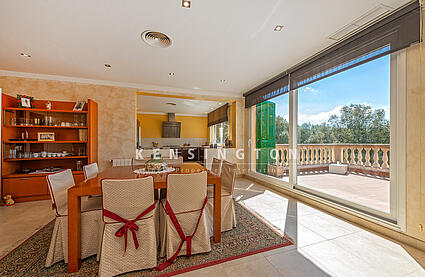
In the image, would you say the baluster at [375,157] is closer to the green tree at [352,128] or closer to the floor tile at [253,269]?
the green tree at [352,128]

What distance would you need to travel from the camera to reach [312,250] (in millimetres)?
1902

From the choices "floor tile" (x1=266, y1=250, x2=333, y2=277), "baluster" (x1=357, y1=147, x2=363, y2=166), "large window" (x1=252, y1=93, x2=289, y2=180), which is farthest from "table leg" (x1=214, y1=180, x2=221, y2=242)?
"large window" (x1=252, y1=93, x2=289, y2=180)

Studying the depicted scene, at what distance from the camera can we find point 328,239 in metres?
2.11

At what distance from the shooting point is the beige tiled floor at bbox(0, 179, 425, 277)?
5.27ft

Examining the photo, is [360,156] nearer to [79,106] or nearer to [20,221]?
[20,221]

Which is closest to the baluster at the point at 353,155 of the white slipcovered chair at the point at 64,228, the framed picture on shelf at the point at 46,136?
the white slipcovered chair at the point at 64,228

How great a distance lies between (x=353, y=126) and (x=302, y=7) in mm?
1858

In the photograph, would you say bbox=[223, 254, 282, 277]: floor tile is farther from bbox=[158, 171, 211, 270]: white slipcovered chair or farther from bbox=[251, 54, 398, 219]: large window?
bbox=[251, 54, 398, 219]: large window

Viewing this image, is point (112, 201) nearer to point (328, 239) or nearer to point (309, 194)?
point (328, 239)

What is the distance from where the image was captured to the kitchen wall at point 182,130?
28.1 feet

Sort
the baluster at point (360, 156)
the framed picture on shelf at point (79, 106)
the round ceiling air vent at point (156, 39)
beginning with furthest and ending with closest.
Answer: the framed picture on shelf at point (79, 106) → the baluster at point (360, 156) → the round ceiling air vent at point (156, 39)

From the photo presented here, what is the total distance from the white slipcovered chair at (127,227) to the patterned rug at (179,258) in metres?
0.14

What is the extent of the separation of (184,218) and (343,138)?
107 inches

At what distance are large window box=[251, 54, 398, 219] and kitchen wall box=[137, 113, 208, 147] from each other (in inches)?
216
